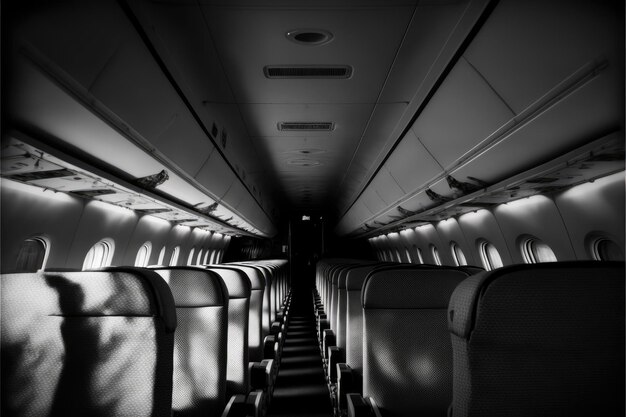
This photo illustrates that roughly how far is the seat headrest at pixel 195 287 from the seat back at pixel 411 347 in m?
1.05

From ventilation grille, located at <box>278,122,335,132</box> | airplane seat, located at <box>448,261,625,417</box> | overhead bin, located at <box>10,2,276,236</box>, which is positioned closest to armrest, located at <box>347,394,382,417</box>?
airplane seat, located at <box>448,261,625,417</box>

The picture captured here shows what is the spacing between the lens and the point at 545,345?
1408mm

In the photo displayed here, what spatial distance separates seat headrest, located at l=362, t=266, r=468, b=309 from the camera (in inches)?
117

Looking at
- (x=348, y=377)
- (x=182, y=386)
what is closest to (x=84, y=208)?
(x=182, y=386)

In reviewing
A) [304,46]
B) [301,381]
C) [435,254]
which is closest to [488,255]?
[435,254]

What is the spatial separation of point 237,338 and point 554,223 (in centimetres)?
362

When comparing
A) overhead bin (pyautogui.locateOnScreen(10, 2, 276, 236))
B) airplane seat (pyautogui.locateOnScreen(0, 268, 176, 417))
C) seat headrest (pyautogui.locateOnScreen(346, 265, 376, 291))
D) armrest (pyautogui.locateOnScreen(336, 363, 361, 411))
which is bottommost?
armrest (pyautogui.locateOnScreen(336, 363, 361, 411))

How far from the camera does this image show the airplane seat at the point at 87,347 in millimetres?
1724

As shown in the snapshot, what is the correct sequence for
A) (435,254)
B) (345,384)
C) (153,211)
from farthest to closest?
1. (435,254)
2. (153,211)
3. (345,384)

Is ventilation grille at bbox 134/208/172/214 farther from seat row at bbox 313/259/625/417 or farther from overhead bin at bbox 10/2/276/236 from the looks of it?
seat row at bbox 313/259/625/417

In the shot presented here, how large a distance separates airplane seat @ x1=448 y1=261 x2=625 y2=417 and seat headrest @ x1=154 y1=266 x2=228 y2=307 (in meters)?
1.92

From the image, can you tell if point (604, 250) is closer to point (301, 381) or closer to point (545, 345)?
point (545, 345)

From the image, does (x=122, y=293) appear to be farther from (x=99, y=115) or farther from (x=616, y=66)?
(x=616, y=66)

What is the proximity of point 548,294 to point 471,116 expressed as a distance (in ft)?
8.48
